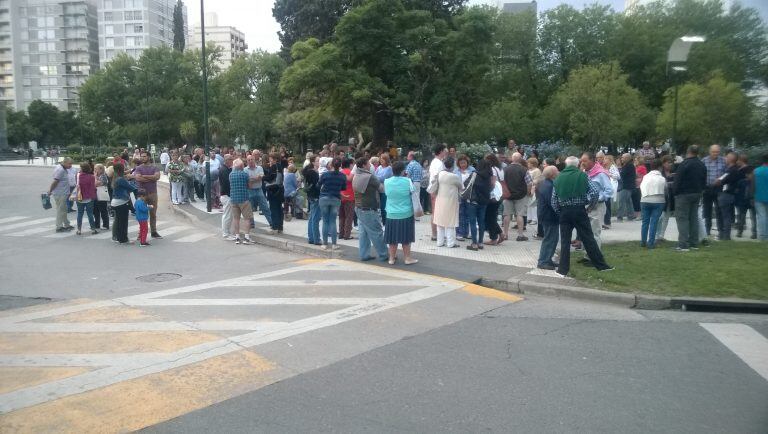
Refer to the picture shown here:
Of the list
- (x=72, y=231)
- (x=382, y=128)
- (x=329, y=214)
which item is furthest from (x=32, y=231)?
(x=382, y=128)

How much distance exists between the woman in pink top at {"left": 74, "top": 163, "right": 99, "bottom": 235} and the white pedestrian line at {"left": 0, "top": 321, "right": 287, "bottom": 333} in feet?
27.5

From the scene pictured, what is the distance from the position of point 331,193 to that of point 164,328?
5314 millimetres

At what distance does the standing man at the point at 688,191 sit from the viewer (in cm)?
1111

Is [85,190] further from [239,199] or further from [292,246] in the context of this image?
[292,246]

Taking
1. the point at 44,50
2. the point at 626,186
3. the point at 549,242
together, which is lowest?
the point at 549,242

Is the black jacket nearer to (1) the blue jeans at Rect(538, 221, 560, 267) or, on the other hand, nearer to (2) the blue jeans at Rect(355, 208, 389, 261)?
(1) the blue jeans at Rect(538, 221, 560, 267)

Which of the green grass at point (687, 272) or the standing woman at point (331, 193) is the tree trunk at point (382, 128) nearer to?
the standing woman at point (331, 193)

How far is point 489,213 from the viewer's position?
1279cm

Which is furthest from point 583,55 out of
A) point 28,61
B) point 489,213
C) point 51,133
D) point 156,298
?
point 28,61

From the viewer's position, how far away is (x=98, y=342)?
679 cm

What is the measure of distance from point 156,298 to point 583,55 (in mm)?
49420

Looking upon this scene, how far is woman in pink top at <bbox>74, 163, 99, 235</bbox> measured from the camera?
49.8ft

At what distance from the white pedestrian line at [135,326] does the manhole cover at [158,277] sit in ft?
8.63

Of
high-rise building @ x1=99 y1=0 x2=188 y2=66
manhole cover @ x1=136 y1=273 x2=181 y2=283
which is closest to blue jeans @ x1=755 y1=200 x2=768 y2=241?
manhole cover @ x1=136 y1=273 x2=181 y2=283
